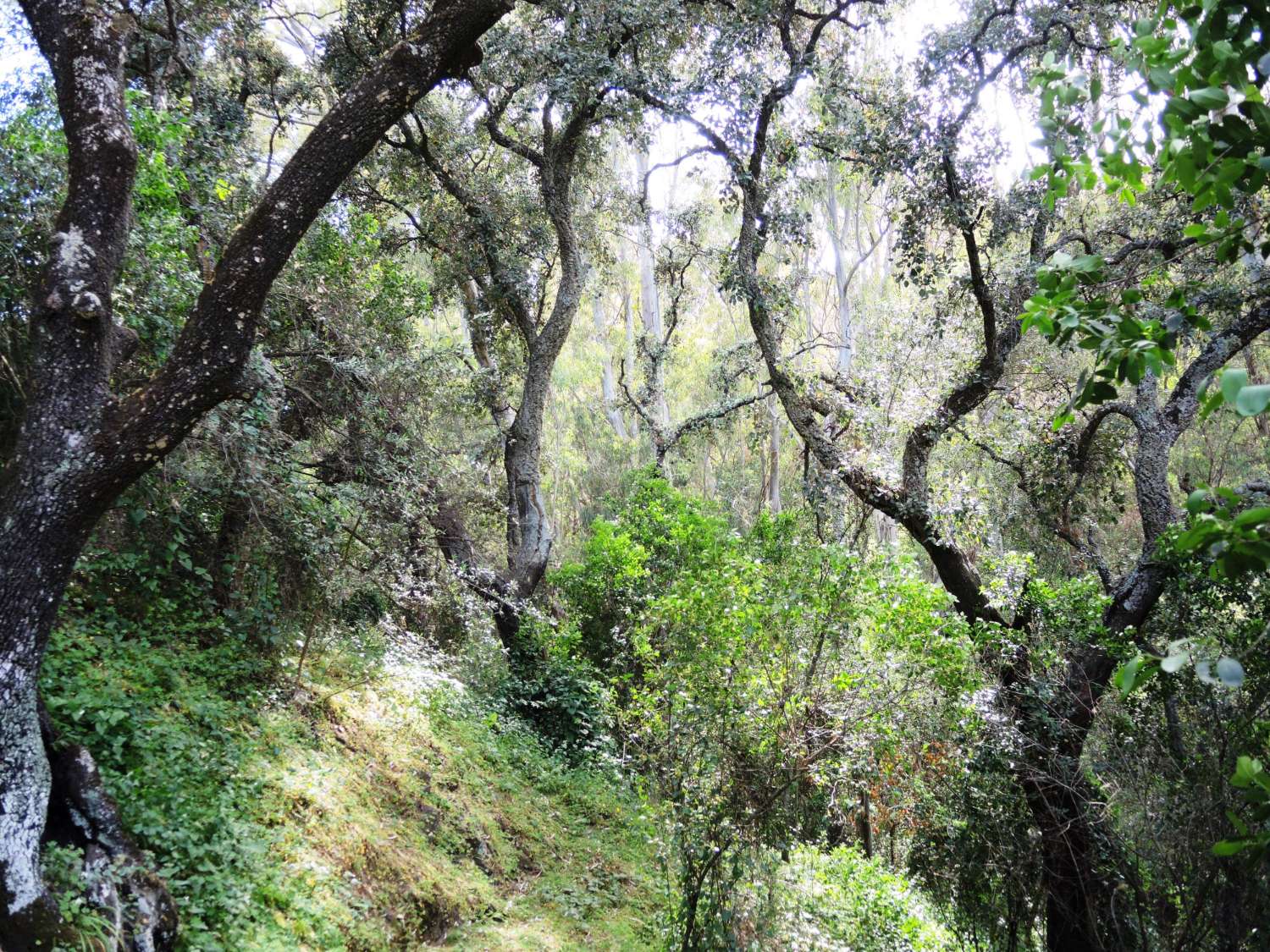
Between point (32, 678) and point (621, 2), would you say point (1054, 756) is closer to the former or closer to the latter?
point (32, 678)

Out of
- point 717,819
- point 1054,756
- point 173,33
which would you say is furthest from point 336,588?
point 1054,756

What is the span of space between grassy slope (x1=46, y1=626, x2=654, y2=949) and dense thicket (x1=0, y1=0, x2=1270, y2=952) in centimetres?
4

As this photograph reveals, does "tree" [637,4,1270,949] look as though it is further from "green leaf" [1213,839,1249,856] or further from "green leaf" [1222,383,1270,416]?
"green leaf" [1222,383,1270,416]

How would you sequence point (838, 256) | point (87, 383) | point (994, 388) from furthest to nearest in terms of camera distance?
point (838, 256)
point (994, 388)
point (87, 383)

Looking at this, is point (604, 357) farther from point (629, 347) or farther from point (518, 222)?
point (518, 222)

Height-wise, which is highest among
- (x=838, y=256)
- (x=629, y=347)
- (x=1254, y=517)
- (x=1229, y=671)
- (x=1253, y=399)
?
(x=838, y=256)

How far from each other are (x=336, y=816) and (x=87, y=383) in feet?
9.54

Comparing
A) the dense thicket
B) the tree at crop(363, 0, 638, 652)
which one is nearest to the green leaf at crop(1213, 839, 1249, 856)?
the dense thicket

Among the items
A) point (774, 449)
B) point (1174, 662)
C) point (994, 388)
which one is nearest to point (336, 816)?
point (1174, 662)

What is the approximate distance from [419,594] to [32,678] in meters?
4.42

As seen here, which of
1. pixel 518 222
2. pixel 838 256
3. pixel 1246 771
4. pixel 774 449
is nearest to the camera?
pixel 1246 771

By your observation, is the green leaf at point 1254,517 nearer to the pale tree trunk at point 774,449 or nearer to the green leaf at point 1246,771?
the green leaf at point 1246,771

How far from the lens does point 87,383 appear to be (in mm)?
3270

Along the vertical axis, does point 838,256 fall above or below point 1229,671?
above
